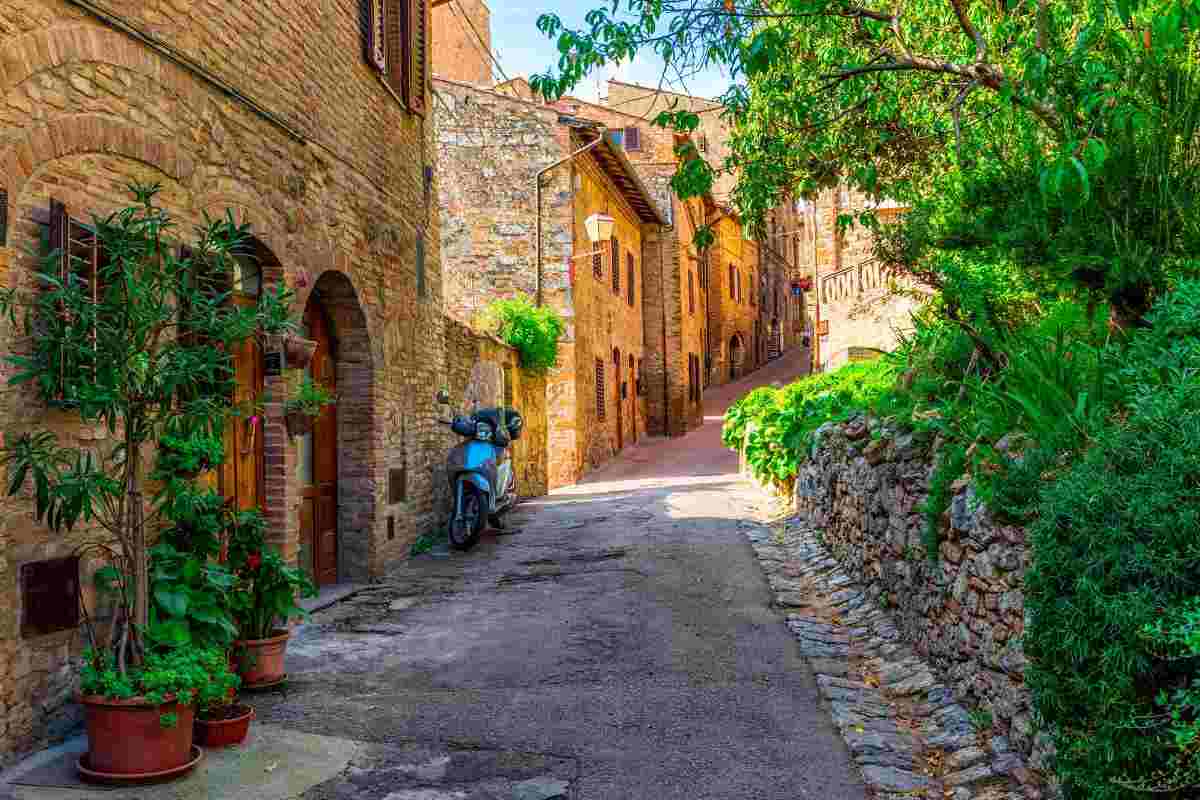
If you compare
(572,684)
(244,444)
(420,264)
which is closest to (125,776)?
(572,684)

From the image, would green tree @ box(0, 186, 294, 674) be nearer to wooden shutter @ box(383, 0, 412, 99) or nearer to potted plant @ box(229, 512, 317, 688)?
potted plant @ box(229, 512, 317, 688)

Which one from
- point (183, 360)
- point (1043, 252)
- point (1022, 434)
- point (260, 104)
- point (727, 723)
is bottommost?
point (727, 723)

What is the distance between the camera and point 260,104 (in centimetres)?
627

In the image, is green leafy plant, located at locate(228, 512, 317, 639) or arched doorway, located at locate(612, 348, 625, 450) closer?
green leafy plant, located at locate(228, 512, 317, 639)

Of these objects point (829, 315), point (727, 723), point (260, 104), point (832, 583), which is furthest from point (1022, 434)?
point (829, 315)

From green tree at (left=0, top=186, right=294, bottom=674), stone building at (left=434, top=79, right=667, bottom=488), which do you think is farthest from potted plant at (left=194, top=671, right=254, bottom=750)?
stone building at (left=434, top=79, right=667, bottom=488)

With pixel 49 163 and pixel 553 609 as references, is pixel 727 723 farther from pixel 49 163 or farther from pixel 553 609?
pixel 49 163

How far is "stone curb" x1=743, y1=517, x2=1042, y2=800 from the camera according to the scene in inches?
144

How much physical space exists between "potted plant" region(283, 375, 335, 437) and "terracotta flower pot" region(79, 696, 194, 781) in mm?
2948

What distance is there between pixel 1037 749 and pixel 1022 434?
137cm

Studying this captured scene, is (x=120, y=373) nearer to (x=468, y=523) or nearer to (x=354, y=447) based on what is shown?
(x=354, y=447)

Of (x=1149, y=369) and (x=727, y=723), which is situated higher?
(x=1149, y=369)

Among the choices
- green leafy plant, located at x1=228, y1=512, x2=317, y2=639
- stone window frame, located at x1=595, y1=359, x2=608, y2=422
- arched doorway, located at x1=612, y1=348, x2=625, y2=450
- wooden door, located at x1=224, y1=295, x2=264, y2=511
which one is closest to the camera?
green leafy plant, located at x1=228, y1=512, x2=317, y2=639

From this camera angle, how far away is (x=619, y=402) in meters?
23.2
